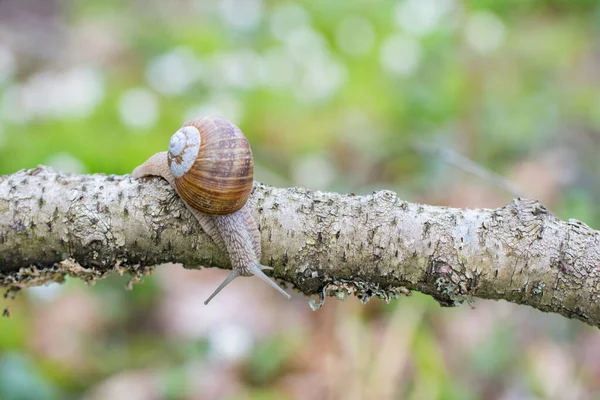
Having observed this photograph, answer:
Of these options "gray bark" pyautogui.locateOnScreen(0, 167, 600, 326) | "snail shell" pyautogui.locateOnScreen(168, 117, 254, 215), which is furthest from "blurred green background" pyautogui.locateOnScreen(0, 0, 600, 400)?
"snail shell" pyautogui.locateOnScreen(168, 117, 254, 215)

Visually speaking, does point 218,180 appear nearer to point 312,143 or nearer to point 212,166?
point 212,166

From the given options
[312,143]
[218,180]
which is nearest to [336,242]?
[218,180]

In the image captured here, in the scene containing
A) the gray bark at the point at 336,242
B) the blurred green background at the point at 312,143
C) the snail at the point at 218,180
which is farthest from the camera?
the blurred green background at the point at 312,143

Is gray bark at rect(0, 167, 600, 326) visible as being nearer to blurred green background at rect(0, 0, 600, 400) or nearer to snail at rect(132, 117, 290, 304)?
snail at rect(132, 117, 290, 304)

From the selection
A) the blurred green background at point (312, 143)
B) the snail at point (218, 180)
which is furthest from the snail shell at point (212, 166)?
the blurred green background at point (312, 143)

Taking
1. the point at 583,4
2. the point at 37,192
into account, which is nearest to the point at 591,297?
the point at 37,192

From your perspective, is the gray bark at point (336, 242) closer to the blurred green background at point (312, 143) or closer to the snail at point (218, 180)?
the snail at point (218, 180)

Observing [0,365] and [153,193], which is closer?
[153,193]

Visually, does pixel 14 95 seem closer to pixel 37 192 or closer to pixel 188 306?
pixel 188 306
